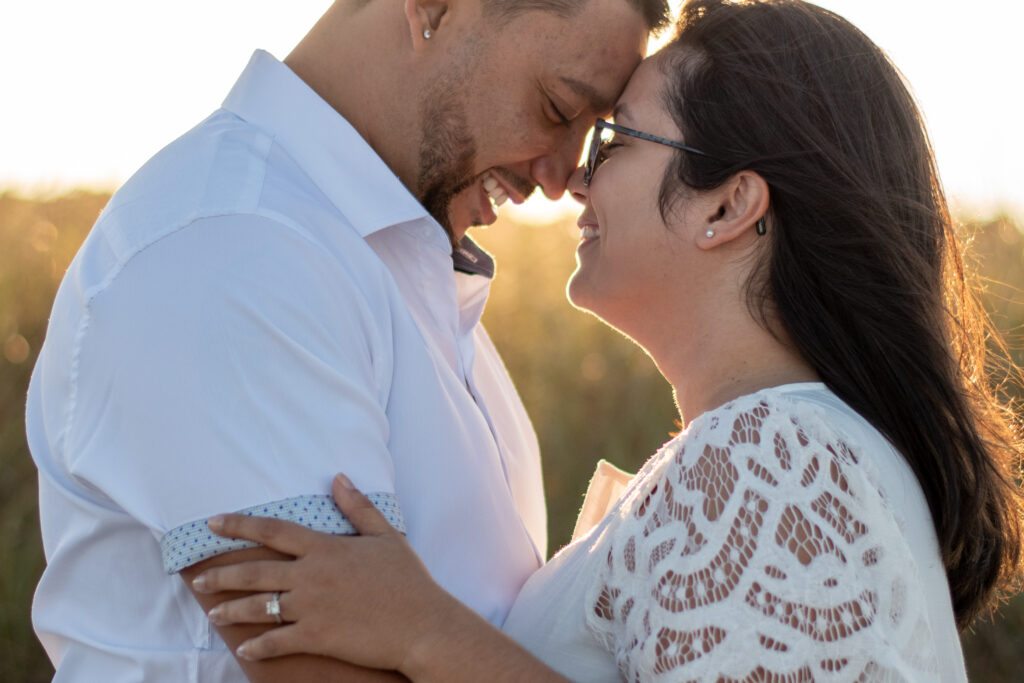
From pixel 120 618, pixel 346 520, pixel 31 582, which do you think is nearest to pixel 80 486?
pixel 120 618

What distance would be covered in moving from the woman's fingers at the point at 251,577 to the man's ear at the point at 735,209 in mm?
1073

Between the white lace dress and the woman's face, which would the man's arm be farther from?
the woman's face

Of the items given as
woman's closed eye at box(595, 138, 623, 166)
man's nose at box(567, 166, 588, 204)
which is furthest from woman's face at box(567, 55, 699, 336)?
man's nose at box(567, 166, 588, 204)

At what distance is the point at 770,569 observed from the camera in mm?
1679

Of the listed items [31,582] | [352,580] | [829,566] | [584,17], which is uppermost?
[584,17]

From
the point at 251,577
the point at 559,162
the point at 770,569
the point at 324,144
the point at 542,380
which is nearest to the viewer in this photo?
the point at 251,577

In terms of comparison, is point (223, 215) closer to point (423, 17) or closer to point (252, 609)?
point (252, 609)

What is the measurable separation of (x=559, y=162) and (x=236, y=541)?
132cm

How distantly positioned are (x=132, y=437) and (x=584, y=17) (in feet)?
4.40

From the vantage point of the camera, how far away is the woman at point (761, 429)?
1676 millimetres

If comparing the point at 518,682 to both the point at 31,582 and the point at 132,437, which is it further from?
the point at 31,582

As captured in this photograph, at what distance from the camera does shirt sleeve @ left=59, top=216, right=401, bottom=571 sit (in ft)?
5.25

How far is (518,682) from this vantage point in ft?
5.82

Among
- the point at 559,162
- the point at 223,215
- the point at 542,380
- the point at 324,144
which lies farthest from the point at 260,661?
the point at 542,380
